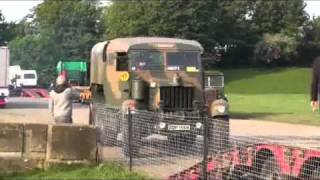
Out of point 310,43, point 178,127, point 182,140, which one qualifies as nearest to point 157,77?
point 178,127

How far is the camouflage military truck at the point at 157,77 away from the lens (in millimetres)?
16703

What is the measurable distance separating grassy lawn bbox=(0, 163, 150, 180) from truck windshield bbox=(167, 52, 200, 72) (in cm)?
604

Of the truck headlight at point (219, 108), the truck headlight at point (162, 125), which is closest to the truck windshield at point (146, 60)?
the truck headlight at point (219, 108)

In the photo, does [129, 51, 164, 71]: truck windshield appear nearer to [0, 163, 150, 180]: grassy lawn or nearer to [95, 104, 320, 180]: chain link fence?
[95, 104, 320, 180]: chain link fence

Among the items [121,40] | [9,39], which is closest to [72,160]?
[121,40]

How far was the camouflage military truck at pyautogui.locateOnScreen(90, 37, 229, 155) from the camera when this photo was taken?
54.8 ft

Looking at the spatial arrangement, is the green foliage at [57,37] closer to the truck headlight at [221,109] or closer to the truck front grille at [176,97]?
the truck front grille at [176,97]

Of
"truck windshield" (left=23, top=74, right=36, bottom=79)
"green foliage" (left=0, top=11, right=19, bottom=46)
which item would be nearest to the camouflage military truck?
"truck windshield" (left=23, top=74, right=36, bottom=79)

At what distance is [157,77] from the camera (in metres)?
17.1

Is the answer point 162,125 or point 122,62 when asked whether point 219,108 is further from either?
point 162,125

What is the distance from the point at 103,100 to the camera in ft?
61.1

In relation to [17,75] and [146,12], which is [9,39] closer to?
[146,12]

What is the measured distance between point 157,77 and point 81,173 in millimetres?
6449

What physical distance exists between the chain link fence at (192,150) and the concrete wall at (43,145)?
0.42m
